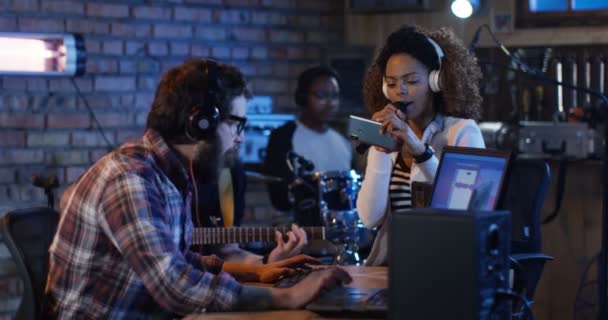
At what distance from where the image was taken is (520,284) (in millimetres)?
2758

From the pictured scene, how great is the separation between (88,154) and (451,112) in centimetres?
226

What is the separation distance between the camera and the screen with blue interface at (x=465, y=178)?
2.21m

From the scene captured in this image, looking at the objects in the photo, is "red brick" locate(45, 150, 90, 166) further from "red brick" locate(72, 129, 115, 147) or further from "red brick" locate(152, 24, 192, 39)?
"red brick" locate(152, 24, 192, 39)

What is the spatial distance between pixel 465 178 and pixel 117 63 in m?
2.87

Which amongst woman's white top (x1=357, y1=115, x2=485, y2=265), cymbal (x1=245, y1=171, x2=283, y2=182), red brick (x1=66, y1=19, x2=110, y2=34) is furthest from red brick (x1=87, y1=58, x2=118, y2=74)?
woman's white top (x1=357, y1=115, x2=485, y2=265)

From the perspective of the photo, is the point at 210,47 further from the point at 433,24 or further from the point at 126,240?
the point at 126,240

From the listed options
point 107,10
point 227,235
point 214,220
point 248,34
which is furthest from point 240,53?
point 227,235

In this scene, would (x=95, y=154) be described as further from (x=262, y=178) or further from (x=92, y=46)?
(x=262, y=178)

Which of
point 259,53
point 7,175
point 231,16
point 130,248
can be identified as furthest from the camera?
point 259,53

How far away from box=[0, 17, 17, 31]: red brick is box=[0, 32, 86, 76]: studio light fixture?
19 cm

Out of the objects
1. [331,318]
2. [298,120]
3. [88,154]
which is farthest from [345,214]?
[331,318]

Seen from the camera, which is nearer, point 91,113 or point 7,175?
point 7,175

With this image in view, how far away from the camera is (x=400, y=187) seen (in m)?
3.03

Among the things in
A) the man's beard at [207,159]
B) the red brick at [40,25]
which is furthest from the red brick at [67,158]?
the man's beard at [207,159]
